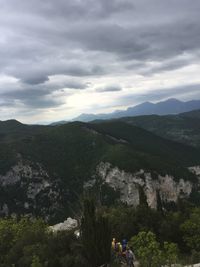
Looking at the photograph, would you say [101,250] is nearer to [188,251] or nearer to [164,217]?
[188,251]

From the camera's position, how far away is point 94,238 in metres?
49.2

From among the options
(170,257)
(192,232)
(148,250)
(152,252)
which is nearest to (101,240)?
(152,252)

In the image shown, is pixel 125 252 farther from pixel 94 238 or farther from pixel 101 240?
pixel 94 238

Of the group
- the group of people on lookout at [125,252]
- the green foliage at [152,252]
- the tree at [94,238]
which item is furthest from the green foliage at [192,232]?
the tree at [94,238]

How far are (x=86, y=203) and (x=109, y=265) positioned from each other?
8.22 meters

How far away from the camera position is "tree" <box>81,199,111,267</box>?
49.2m

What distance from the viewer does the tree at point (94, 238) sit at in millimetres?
49250

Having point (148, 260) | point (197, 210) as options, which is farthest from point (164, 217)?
point (148, 260)

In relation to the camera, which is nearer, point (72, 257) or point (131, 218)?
point (72, 257)

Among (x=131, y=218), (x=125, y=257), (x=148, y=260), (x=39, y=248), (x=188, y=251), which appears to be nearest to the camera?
(x=148, y=260)

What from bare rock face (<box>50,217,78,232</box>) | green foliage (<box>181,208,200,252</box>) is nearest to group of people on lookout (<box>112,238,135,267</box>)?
green foliage (<box>181,208,200,252</box>)

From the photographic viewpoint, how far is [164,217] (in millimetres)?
72375

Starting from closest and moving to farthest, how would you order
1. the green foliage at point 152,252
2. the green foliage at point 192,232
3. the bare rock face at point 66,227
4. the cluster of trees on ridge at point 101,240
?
the green foliage at point 152,252
the cluster of trees on ridge at point 101,240
the green foliage at point 192,232
the bare rock face at point 66,227

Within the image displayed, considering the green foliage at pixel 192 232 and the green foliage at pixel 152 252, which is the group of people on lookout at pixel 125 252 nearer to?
the green foliage at pixel 152 252
